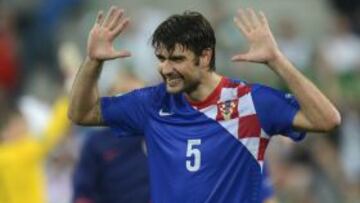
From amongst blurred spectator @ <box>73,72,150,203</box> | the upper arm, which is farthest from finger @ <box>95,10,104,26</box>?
blurred spectator @ <box>73,72,150,203</box>

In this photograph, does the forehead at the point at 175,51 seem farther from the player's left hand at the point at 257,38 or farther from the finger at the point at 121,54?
the player's left hand at the point at 257,38

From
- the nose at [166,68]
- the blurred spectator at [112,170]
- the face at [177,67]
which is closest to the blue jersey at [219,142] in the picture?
the face at [177,67]

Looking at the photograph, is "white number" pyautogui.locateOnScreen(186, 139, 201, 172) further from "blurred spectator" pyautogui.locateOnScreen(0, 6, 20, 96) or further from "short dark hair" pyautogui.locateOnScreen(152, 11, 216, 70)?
"blurred spectator" pyautogui.locateOnScreen(0, 6, 20, 96)

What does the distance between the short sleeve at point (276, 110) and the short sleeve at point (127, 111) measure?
29.8 inches

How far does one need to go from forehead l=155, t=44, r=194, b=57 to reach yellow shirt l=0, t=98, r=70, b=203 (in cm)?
377

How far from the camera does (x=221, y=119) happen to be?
9219 mm

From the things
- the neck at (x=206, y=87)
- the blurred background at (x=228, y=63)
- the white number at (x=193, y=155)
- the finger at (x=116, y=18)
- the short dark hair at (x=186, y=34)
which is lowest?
the blurred background at (x=228, y=63)

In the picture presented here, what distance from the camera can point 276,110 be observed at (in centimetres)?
899

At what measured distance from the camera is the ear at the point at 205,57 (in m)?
9.23

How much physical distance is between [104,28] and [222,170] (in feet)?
3.46

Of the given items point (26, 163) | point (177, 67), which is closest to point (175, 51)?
point (177, 67)

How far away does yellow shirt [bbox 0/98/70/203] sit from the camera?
41.5ft

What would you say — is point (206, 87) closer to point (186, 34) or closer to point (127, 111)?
point (186, 34)

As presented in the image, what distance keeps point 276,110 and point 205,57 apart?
0.55 m
